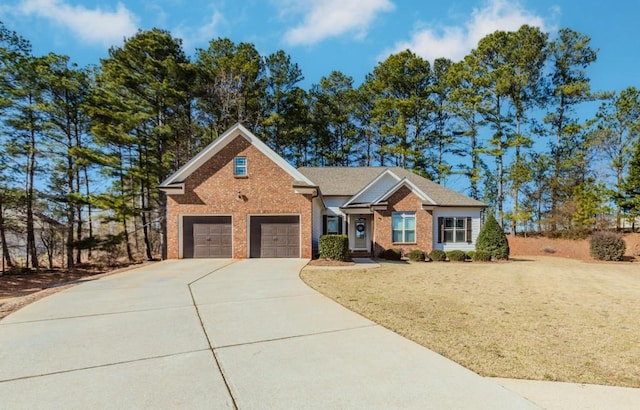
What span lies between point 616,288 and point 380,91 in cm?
2891

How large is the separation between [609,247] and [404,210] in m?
12.3

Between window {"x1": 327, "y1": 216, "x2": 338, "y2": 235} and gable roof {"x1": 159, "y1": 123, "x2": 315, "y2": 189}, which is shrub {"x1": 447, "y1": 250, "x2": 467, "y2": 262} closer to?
window {"x1": 327, "y1": 216, "x2": 338, "y2": 235}

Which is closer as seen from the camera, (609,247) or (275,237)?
(275,237)

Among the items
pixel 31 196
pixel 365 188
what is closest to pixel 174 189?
pixel 31 196

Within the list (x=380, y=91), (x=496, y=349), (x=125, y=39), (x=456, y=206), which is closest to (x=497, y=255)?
(x=456, y=206)

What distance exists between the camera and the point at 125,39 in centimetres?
2402

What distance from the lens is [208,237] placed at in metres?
16.0

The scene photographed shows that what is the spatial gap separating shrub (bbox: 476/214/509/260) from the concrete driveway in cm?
1542

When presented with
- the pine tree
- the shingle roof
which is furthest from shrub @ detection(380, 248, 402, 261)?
the pine tree

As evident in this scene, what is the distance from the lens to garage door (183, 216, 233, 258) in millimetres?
15875

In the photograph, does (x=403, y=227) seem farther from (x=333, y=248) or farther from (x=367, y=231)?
(x=333, y=248)

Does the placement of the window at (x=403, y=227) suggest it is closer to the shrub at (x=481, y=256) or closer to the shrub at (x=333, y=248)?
the shrub at (x=481, y=256)

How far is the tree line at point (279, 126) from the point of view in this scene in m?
20.4

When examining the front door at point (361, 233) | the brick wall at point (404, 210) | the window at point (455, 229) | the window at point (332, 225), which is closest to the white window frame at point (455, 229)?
the window at point (455, 229)
